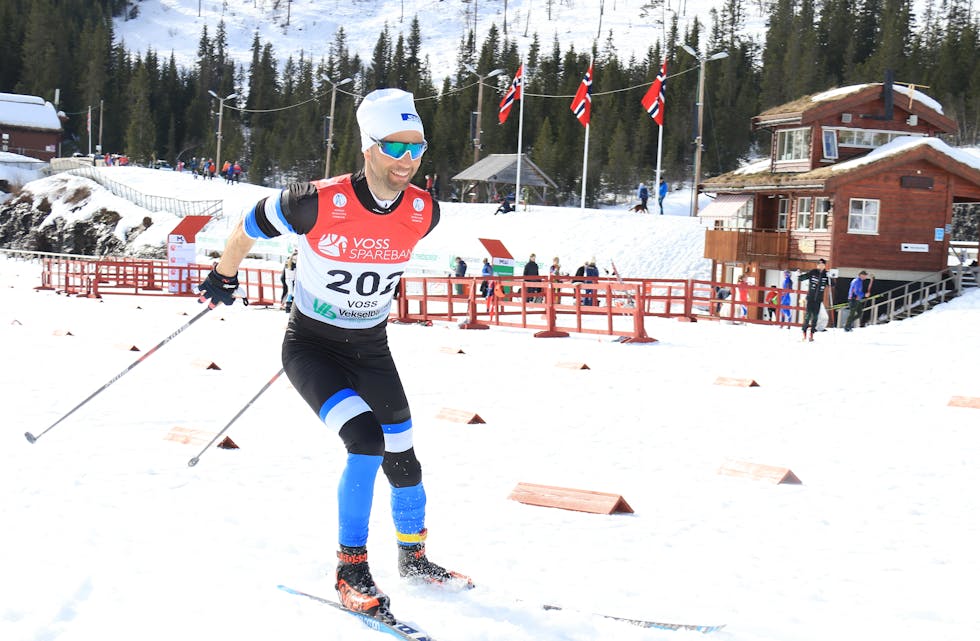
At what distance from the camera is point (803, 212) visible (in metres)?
34.2

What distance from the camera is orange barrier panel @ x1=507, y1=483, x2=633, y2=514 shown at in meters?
5.70

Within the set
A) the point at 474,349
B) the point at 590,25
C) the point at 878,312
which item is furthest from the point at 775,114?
the point at 590,25

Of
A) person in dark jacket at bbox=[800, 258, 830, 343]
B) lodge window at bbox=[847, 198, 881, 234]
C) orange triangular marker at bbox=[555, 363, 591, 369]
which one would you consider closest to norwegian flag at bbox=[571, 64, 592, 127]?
lodge window at bbox=[847, 198, 881, 234]

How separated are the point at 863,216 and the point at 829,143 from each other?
10.5ft

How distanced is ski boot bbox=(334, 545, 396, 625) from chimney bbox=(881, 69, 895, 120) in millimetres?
33643

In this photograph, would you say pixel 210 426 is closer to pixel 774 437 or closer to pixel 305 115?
pixel 774 437

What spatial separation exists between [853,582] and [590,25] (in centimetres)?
14165

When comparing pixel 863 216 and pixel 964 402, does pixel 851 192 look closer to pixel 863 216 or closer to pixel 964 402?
pixel 863 216

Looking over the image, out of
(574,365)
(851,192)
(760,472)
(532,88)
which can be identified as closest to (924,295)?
(851,192)

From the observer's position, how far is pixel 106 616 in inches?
143

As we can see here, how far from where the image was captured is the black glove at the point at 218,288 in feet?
14.2

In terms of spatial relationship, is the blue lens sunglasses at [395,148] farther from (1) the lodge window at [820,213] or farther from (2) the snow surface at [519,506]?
(1) the lodge window at [820,213]

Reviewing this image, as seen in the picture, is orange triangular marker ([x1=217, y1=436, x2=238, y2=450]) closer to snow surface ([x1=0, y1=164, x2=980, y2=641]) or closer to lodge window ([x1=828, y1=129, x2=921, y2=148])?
snow surface ([x1=0, y1=164, x2=980, y2=641])

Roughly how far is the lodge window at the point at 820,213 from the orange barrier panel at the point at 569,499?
94.9 feet
